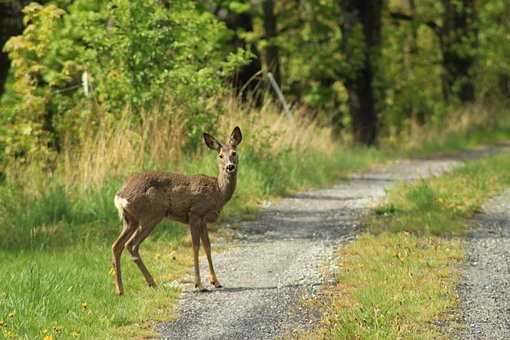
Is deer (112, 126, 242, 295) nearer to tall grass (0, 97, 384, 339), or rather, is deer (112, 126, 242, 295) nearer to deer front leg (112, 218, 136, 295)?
deer front leg (112, 218, 136, 295)

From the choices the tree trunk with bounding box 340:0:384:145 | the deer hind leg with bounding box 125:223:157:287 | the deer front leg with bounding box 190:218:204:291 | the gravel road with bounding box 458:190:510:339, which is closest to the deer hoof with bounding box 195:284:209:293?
the deer front leg with bounding box 190:218:204:291

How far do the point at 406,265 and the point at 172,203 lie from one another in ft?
7.45

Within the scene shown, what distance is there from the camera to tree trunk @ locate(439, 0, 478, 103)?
110 ft

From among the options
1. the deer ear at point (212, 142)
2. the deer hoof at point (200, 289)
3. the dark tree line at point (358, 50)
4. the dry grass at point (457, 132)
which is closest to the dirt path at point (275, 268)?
the deer hoof at point (200, 289)

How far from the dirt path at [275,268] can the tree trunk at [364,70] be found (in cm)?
979

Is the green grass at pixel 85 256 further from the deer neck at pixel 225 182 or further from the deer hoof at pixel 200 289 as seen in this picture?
the deer neck at pixel 225 182

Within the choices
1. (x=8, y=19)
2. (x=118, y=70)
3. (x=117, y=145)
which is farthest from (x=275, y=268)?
(x=118, y=70)

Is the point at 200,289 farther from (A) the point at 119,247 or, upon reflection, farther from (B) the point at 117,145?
(B) the point at 117,145

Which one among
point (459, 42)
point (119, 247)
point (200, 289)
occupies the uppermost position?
point (459, 42)

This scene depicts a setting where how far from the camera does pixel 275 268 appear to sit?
34.4 feet

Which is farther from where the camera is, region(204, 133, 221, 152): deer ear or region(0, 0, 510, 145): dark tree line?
region(0, 0, 510, 145): dark tree line

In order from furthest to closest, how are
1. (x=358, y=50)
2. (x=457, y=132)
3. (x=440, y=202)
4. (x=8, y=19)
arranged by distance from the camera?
(x=457, y=132) < (x=358, y=50) < (x=440, y=202) < (x=8, y=19)

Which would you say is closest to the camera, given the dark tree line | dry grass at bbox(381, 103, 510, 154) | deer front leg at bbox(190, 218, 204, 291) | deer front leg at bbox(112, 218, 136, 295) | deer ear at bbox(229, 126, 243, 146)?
deer front leg at bbox(112, 218, 136, 295)

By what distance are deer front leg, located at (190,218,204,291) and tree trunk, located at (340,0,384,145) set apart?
17168 millimetres
